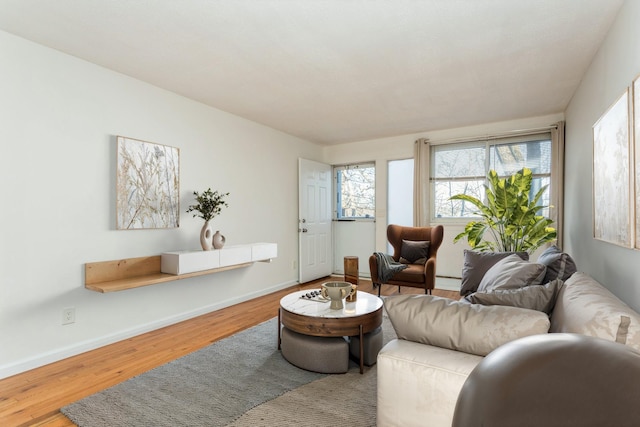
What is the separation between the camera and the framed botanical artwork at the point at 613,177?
183 centimetres

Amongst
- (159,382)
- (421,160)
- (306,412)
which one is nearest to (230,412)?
(306,412)

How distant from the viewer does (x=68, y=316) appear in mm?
2652

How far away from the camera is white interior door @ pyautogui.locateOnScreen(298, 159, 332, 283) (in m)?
5.32

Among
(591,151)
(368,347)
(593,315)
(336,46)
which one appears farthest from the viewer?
(591,151)

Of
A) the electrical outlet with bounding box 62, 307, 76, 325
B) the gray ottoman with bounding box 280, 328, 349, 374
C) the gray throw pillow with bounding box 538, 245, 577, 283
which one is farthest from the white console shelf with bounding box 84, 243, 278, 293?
the gray throw pillow with bounding box 538, 245, 577, 283

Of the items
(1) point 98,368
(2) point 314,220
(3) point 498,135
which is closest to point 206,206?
(1) point 98,368

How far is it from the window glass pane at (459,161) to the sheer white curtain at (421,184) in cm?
17

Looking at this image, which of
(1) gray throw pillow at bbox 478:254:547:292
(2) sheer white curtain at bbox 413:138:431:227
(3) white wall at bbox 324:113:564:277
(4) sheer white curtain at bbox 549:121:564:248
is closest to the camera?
(1) gray throw pillow at bbox 478:254:547:292

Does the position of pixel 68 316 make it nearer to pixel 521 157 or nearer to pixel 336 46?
pixel 336 46

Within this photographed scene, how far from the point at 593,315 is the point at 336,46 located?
7.41 feet

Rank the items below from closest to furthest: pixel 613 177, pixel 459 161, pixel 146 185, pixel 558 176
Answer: pixel 613 177 < pixel 146 185 < pixel 558 176 < pixel 459 161

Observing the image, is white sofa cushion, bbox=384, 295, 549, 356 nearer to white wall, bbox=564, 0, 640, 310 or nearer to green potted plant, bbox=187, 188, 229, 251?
white wall, bbox=564, 0, 640, 310

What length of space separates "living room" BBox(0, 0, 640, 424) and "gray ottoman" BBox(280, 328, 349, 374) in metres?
1.70

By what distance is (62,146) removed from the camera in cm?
263
